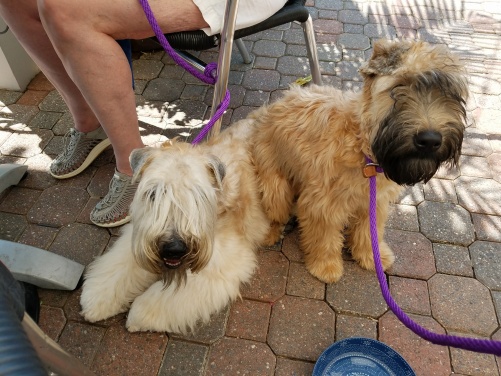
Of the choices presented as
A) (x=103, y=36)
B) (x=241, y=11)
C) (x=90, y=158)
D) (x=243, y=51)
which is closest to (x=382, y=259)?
(x=241, y=11)

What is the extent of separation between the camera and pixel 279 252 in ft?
9.64

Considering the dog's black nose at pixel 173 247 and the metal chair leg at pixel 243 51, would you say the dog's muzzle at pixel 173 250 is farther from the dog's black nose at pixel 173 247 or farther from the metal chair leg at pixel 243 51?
the metal chair leg at pixel 243 51

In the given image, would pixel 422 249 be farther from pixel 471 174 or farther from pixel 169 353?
pixel 169 353

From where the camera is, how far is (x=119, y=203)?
2973mm

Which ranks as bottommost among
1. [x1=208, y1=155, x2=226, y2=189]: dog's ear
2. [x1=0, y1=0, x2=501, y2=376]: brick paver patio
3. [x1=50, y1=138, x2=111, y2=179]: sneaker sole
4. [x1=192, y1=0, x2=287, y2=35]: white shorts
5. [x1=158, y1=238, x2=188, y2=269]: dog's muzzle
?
[x1=0, y1=0, x2=501, y2=376]: brick paver patio

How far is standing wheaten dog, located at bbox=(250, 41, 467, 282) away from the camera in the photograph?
1759 mm

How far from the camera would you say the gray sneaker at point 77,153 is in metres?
3.33

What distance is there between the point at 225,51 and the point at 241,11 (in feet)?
1.02

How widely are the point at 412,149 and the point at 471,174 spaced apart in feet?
6.70

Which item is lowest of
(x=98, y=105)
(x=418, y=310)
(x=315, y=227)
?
(x=418, y=310)

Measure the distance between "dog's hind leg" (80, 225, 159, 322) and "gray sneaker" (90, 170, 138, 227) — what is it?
42cm

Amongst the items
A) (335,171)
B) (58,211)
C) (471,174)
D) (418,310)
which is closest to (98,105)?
(58,211)

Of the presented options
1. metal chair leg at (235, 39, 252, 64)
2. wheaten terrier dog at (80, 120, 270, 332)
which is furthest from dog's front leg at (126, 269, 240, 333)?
metal chair leg at (235, 39, 252, 64)

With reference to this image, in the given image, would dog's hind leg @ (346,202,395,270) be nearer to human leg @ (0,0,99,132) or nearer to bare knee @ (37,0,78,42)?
bare knee @ (37,0,78,42)
